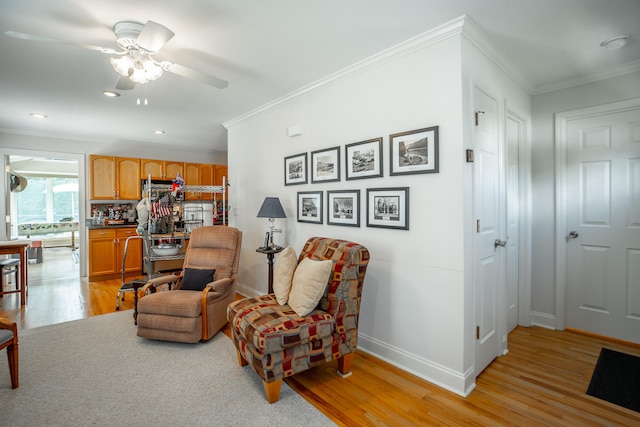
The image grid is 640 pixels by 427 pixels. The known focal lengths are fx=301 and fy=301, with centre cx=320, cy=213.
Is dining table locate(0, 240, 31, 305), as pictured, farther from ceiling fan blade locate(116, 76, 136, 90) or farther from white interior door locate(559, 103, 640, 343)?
white interior door locate(559, 103, 640, 343)

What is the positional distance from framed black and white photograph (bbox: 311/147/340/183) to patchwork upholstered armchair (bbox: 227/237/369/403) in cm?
76

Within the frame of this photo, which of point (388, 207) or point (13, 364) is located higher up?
point (388, 207)

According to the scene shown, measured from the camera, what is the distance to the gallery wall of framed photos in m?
2.28

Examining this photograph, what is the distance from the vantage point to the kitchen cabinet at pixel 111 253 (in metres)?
5.16

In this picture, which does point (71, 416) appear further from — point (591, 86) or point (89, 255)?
point (591, 86)

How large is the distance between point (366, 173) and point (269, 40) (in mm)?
1283

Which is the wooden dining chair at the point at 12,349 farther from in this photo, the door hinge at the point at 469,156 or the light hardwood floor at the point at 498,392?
the door hinge at the point at 469,156

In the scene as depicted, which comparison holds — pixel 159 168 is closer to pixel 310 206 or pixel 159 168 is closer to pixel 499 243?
pixel 310 206

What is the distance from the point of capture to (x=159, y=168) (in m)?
5.91

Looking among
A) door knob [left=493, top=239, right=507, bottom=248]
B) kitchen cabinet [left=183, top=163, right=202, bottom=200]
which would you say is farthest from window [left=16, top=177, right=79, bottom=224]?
door knob [left=493, top=239, right=507, bottom=248]

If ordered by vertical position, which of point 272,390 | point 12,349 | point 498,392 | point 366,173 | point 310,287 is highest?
point 366,173

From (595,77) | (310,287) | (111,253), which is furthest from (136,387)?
(595,77)

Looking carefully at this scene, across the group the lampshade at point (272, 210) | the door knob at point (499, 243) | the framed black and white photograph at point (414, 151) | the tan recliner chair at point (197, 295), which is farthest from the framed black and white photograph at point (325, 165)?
the door knob at point (499, 243)

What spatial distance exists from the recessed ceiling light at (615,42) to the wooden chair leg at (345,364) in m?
3.04
